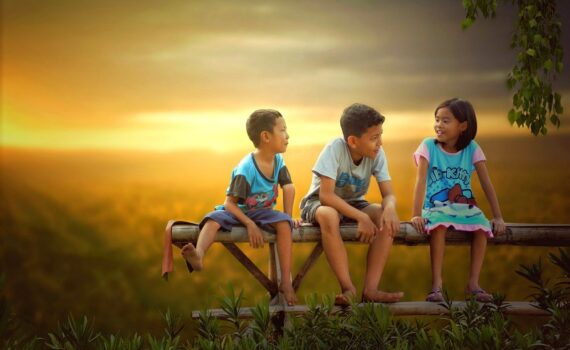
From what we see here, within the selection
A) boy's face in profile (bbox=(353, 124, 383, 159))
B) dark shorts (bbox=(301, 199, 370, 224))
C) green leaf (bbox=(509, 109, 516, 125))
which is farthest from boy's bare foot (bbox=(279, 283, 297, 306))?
green leaf (bbox=(509, 109, 516, 125))

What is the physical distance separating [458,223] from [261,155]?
4.79 feet

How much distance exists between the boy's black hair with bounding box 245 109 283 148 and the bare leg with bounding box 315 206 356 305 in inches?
26.6

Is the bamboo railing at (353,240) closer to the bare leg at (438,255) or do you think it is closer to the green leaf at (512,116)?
the bare leg at (438,255)

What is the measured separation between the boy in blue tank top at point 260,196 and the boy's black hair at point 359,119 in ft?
1.40

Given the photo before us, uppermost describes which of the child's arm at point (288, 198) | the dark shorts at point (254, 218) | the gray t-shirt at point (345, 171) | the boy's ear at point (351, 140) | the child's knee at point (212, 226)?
the boy's ear at point (351, 140)

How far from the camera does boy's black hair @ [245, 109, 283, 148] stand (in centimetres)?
525

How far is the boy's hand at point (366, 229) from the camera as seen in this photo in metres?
5.10

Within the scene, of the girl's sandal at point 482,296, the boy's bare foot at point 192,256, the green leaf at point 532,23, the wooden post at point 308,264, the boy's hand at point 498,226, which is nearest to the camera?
the boy's bare foot at point 192,256

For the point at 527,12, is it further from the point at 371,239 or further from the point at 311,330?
the point at 311,330

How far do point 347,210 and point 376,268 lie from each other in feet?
1.45

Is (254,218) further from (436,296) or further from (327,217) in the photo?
(436,296)

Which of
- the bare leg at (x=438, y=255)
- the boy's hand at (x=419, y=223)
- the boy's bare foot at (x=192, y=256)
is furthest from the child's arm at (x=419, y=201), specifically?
the boy's bare foot at (x=192, y=256)

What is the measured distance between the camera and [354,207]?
5.34m

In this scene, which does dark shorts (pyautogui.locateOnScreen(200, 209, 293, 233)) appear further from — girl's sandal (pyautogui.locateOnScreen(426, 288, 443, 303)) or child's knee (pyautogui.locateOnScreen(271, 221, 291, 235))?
girl's sandal (pyautogui.locateOnScreen(426, 288, 443, 303))
